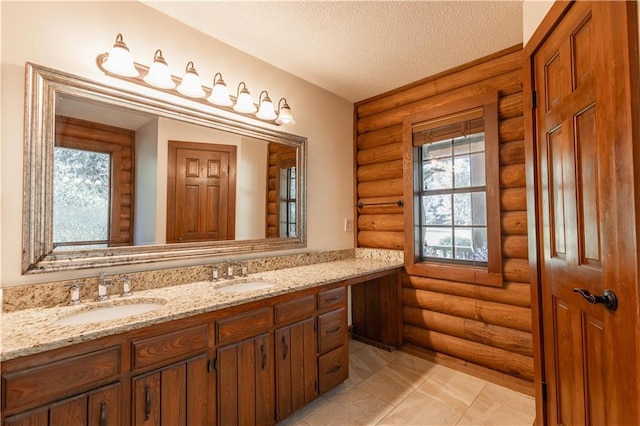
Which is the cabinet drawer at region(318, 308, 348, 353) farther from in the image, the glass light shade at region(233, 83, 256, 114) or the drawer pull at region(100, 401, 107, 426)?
the glass light shade at region(233, 83, 256, 114)

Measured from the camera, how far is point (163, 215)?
1878mm

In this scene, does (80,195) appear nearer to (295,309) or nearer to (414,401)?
(295,309)

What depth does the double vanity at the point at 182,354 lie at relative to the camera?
1049 millimetres

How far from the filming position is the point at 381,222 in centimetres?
310

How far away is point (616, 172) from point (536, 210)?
677 millimetres

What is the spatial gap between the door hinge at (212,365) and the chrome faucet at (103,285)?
653 mm

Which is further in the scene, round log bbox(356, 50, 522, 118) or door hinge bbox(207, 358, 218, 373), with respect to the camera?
round log bbox(356, 50, 522, 118)

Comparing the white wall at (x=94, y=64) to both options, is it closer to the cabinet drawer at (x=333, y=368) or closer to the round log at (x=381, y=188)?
the round log at (x=381, y=188)

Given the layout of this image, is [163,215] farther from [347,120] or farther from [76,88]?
[347,120]

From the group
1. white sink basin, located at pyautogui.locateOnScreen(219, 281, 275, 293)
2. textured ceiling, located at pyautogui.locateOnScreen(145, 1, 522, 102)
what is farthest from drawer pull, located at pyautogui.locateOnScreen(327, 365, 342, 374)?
textured ceiling, located at pyautogui.locateOnScreen(145, 1, 522, 102)

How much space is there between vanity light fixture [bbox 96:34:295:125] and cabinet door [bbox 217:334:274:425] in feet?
5.24

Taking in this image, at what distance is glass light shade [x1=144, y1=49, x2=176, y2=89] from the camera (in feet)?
5.63

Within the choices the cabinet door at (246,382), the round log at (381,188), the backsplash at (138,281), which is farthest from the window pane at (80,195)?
the round log at (381,188)

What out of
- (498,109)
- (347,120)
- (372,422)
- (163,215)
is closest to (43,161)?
(163,215)
